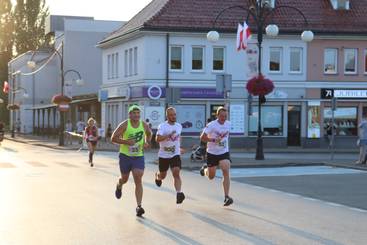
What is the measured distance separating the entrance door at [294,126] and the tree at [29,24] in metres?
50.2

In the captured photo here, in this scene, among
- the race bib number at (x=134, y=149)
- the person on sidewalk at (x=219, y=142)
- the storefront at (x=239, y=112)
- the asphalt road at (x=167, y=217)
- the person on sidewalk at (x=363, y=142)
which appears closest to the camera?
the asphalt road at (x=167, y=217)

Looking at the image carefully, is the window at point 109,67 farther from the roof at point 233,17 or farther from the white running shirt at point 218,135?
the white running shirt at point 218,135

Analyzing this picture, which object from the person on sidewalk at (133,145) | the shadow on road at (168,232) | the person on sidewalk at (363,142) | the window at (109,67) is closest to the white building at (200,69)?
the window at (109,67)

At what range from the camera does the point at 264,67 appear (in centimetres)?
4144

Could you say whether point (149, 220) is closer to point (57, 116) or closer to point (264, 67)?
point (264, 67)

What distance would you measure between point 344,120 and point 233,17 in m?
9.35

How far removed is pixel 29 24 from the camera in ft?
279

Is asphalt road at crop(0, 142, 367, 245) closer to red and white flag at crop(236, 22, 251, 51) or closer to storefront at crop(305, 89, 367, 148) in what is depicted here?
red and white flag at crop(236, 22, 251, 51)

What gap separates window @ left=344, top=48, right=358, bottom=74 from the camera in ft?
137

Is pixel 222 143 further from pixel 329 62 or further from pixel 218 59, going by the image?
pixel 329 62

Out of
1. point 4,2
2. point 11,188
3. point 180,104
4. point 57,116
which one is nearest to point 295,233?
point 11,188

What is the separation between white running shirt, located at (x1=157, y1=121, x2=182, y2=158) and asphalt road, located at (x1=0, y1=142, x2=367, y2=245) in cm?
96

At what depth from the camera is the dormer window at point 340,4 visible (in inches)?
1708

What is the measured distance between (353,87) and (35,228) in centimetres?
3432
